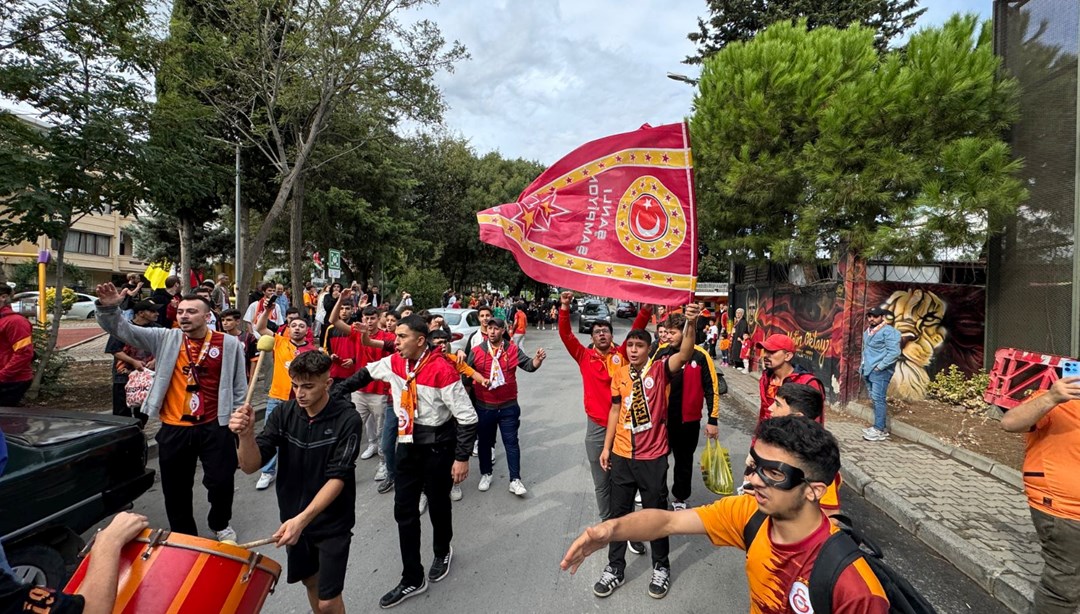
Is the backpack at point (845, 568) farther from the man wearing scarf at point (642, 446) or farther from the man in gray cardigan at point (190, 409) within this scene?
the man in gray cardigan at point (190, 409)

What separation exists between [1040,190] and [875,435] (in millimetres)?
4424

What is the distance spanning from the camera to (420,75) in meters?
14.2

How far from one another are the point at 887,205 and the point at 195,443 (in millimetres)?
10442

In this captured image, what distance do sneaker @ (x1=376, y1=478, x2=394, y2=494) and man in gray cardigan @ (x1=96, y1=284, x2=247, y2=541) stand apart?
58.4 inches

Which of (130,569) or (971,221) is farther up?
(971,221)

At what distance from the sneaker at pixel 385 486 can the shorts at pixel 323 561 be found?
2421 mm

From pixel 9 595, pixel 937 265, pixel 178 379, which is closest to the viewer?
pixel 9 595

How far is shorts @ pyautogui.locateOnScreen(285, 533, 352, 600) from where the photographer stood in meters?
2.56

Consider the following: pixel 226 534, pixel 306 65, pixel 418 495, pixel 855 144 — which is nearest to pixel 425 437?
pixel 418 495

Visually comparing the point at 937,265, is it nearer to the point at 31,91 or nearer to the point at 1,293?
the point at 1,293

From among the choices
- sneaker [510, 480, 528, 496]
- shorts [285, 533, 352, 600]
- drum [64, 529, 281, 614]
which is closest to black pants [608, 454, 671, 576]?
sneaker [510, 480, 528, 496]

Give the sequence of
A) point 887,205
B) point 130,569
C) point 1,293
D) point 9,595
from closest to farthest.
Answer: point 9,595, point 130,569, point 1,293, point 887,205

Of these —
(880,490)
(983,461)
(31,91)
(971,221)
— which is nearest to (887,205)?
(971,221)

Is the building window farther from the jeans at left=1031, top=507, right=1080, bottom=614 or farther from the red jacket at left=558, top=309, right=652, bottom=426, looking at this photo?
the jeans at left=1031, top=507, right=1080, bottom=614
